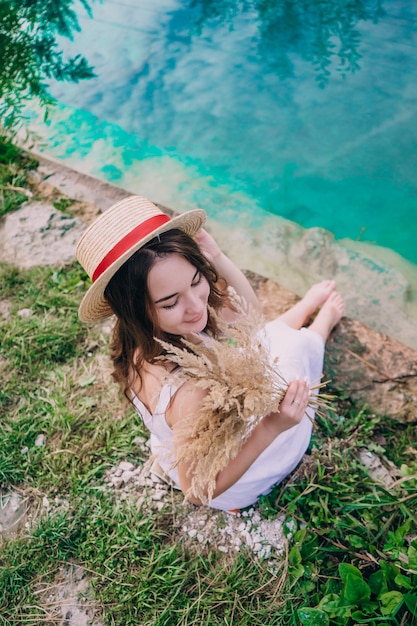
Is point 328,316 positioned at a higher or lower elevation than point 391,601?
higher

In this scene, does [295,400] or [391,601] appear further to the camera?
[391,601]

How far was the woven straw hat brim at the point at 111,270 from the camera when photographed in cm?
168

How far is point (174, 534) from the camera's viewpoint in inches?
93.8

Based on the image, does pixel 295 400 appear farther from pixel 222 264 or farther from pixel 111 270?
pixel 222 264

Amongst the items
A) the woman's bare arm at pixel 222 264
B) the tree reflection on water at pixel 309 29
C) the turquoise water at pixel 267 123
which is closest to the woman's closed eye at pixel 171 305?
the woman's bare arm at pixel 222 264

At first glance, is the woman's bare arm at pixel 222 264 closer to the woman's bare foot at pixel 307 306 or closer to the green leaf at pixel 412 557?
the woman's bare foot at pixel 307 306

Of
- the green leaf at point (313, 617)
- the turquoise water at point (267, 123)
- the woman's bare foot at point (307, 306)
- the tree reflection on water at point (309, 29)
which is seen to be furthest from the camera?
the tree reflection on water at point (309, 29)

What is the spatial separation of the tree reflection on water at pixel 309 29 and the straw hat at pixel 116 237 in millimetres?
4414

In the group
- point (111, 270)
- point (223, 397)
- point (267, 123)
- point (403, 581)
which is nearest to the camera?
point (223, 397)

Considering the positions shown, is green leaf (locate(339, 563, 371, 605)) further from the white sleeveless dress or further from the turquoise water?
the turquoise water

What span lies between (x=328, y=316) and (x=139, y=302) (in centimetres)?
150

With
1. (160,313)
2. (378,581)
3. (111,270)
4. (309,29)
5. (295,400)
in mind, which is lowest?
(378,581)

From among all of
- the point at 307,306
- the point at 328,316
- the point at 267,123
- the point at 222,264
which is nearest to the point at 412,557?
the point at 328,316

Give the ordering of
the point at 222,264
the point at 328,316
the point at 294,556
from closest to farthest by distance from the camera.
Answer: the point at 294,556
the point at 222,264
the point at 328,316
